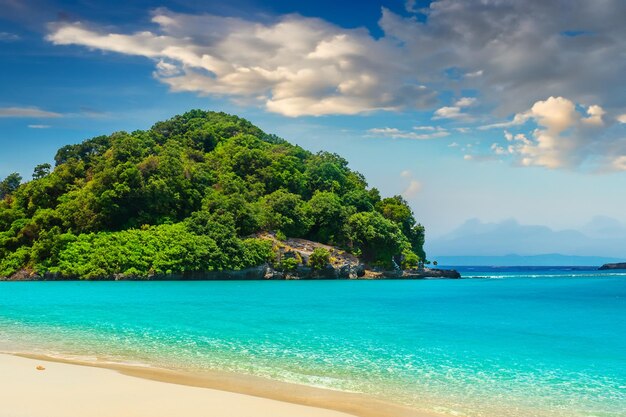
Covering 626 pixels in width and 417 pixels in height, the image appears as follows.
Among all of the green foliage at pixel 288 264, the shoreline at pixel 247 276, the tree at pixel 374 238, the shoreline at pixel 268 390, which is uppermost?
the tree at pixel 374 238

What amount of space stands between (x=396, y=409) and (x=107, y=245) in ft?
198

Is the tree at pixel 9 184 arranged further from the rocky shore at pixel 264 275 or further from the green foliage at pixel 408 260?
the green foliage at pixel 408 260

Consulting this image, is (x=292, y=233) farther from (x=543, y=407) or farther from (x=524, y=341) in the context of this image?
(x=543, y=407)

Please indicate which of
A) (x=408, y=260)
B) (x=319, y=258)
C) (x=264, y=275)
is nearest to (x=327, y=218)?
(x=319, y=258)

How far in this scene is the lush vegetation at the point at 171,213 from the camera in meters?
64.4

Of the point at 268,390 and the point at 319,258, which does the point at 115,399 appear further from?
the point at 319,258

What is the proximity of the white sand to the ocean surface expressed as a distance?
2623mm

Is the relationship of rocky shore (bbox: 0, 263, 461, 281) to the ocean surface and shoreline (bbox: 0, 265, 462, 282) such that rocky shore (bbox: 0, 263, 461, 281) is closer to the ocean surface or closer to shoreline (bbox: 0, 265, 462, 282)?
shoreline (bbox: 0, 265, 462, 282)

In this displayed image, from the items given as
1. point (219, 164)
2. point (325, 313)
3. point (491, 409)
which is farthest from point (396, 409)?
point (219, 164)

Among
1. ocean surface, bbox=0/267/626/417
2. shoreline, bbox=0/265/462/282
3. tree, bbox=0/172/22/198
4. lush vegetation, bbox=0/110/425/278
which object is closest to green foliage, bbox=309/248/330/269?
lush vegetation, bbox=0/110/425/278

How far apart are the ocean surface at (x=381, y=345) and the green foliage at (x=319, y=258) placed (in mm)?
35989

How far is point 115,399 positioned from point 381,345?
11.1m

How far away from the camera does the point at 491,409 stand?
11.4m

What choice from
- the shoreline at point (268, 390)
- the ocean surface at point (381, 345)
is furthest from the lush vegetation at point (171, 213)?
the shoreline at point (268, 390)
